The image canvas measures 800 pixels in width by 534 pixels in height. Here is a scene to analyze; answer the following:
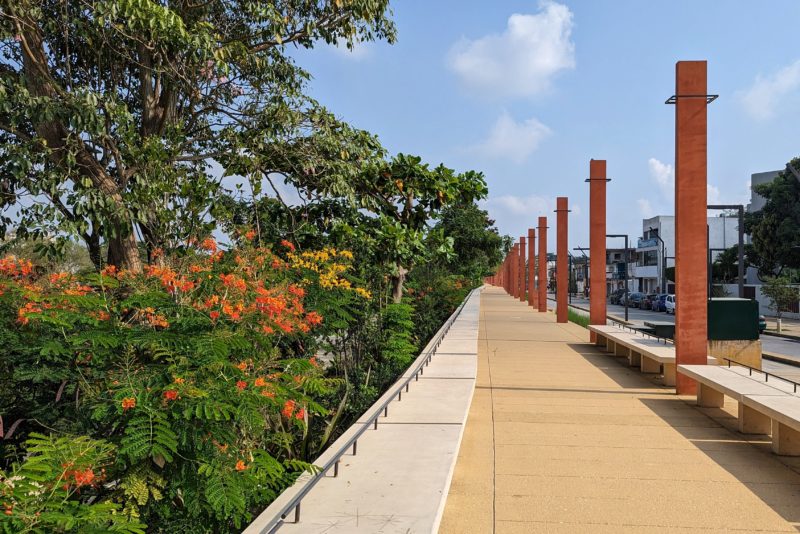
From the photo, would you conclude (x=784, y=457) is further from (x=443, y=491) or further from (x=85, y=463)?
(x=85, y=463)

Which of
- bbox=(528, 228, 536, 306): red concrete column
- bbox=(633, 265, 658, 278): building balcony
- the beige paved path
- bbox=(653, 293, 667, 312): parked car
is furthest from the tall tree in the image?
bbox=(633, 265, 658, 278): building balcony

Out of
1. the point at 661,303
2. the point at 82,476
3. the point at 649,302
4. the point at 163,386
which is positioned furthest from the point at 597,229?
the point at 649,302

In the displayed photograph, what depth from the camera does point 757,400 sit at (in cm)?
568

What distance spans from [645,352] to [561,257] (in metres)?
14.9

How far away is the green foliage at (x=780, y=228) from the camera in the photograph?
1567 inches

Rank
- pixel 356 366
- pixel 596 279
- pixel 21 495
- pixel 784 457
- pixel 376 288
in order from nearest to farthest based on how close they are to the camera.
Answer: pixel 21 495, pixel 784 457, pixel 356 366, pixel 376 288, pixel 596 279

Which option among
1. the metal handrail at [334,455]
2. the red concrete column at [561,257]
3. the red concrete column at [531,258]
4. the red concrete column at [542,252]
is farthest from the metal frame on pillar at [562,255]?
the metal handrail at [334,455]

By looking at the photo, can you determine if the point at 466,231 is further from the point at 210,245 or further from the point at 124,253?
the point at 210,245

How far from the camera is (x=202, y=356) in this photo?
379 cm

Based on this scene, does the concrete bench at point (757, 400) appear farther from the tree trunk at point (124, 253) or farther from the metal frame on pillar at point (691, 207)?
the tree trunk at point (124, 253)

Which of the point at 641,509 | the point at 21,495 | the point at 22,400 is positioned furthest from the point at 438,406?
the point at 21,495

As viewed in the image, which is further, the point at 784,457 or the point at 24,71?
the point at 24,71

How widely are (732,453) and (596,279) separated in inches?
437

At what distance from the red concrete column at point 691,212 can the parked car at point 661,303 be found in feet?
133
